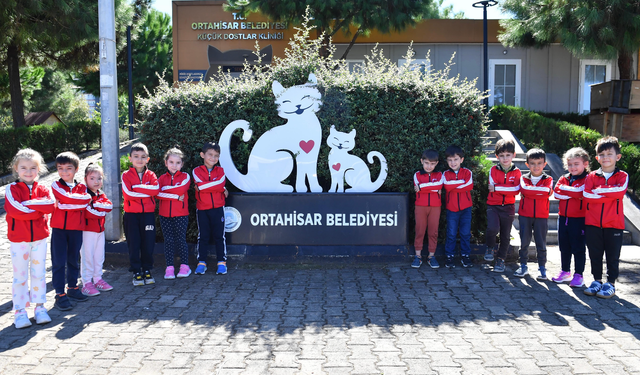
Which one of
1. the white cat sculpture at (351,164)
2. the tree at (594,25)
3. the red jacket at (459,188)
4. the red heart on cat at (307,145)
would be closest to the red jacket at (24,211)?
the red heart on cat at (307,145)

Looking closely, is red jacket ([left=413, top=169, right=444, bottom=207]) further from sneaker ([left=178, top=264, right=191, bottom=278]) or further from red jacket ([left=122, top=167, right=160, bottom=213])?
red jacket ([left=122, top=167, right=160, bottom=213])

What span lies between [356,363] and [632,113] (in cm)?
932

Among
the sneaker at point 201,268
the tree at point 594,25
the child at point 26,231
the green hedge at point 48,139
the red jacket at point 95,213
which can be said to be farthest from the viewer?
the green hedge at point 48,139

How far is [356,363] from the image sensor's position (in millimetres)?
3387

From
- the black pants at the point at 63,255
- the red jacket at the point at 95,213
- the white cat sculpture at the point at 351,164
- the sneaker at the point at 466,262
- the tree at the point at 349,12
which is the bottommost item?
the sneaker at the point at 466,262

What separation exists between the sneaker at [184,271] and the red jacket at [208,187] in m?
0.69

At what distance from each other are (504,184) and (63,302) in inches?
188

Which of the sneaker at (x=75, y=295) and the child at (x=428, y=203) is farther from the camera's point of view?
the child at (x=428, y=203)

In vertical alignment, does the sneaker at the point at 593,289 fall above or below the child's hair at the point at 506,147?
below

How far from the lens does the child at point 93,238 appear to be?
487cm

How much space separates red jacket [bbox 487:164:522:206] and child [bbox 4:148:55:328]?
4.63 metres

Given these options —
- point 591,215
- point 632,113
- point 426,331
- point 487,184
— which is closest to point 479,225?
point 487,184

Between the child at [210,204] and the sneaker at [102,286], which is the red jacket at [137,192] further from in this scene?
the sneaker at [102,286]

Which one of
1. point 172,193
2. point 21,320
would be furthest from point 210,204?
point 21,320
